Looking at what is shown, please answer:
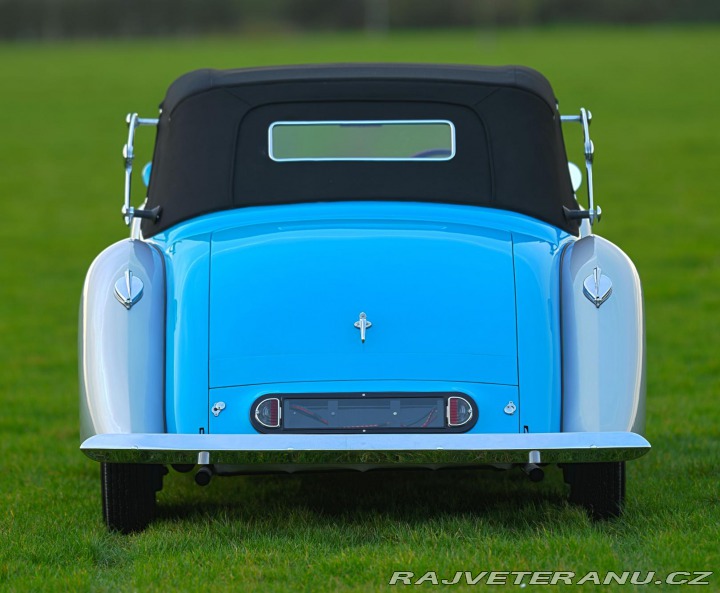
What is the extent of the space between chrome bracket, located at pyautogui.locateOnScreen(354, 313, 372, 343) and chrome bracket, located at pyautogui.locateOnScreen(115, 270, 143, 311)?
0.91 metres

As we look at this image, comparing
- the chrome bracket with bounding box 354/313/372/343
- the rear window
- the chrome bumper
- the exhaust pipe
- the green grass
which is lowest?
the green grass

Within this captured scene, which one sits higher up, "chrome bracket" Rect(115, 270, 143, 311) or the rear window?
the rear window

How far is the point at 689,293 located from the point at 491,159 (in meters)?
7.13

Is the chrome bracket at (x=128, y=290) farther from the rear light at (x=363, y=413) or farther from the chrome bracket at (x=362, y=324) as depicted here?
the chrome bracket at (x=362, y=324)

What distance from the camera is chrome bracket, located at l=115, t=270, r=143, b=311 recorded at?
5.37m

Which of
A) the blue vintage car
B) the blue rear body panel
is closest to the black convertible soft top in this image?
the blue vintage car

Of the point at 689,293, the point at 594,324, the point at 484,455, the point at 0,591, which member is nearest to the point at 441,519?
the point at 484,455

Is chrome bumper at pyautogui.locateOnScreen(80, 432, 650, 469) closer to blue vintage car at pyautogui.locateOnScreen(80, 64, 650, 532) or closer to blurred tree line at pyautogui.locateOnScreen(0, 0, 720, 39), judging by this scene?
blue vintage car at pyautogui.locateOnScreen(80, 64, 650, 532)

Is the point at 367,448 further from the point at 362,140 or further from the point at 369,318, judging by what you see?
the point at 362,140

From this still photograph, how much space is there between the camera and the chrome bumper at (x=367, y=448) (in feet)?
15.5

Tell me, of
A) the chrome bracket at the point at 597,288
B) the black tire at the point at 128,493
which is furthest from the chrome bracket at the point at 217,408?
the chrome bracket at the point at 597,288

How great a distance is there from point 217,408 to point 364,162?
1.61 m

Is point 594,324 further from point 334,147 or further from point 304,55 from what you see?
point 304,55

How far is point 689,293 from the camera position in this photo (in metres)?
12.8
